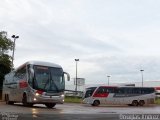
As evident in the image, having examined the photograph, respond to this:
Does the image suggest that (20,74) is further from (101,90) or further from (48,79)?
(101,90)

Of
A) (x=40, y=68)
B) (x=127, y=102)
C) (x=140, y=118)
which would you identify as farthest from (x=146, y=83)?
(x=140, y=118)

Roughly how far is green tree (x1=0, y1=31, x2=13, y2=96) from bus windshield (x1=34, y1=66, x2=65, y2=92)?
3240cm

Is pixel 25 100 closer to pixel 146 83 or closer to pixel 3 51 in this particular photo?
pixel 3 51

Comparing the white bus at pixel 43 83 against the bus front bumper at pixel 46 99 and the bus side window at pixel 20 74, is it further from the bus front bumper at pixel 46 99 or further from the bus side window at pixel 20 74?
the bus side window at pixel 20 74

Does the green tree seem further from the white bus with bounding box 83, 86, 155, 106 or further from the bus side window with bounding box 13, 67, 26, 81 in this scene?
the bus side window with bounding box 13, 67, 26, 81

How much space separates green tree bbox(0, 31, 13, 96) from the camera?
60969 mm

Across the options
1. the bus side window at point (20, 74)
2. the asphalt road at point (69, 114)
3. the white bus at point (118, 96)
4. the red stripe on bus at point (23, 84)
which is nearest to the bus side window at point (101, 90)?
the white bus at point (118, 96)

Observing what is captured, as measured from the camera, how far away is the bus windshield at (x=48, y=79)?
90.7 ft

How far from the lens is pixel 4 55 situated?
2525 inches

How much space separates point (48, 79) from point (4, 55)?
3748cm

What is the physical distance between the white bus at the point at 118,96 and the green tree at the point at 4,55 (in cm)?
1641

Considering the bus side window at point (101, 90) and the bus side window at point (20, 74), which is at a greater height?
the bus side window at point (20, 74)

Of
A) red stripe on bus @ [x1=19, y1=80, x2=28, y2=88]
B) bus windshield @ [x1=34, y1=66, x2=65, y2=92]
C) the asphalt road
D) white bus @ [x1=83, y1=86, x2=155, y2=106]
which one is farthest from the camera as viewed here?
white bus @ [x1=83, y1=86, x2=155, y2=106]

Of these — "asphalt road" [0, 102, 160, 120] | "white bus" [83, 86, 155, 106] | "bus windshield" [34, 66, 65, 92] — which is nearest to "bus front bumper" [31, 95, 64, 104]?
"bus windshield" [34, 66, 65, 92]
